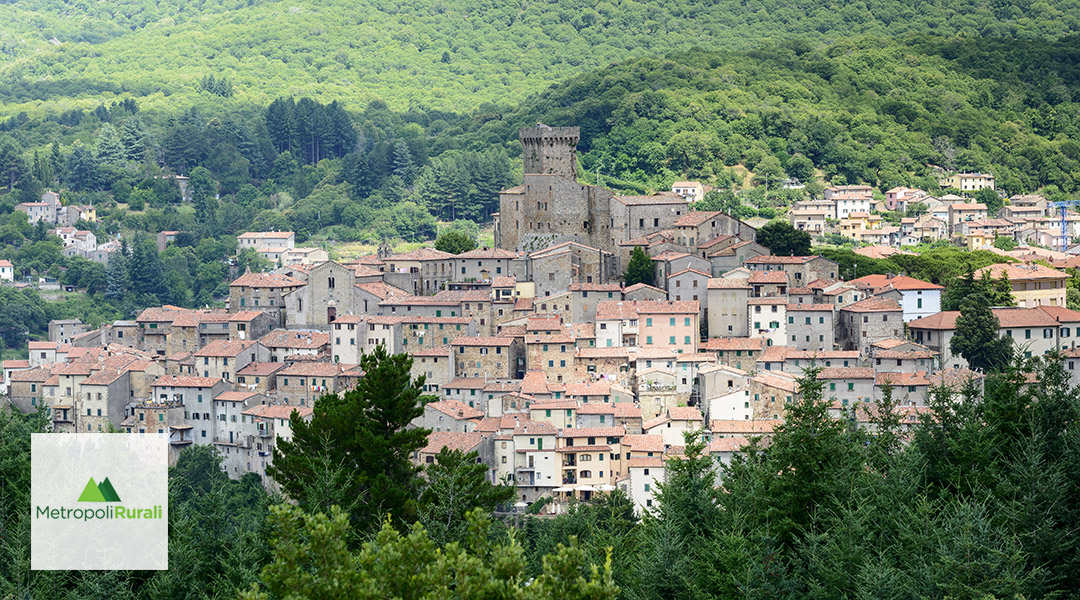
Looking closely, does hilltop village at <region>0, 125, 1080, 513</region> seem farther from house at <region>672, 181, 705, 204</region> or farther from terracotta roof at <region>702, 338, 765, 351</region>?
house at <region>672, 181, 705, 204</region>

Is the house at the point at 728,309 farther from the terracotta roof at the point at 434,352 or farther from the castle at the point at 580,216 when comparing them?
the terracotta roof at the point at 434,352

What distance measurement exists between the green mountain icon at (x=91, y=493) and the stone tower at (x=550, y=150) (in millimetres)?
44737

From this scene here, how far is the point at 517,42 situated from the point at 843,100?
79913mm

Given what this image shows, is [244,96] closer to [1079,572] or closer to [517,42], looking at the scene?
[517,42]

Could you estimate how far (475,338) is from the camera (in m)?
55.5

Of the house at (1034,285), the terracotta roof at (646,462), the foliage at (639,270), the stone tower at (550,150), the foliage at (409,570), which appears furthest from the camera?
the stone tower at (550,150)

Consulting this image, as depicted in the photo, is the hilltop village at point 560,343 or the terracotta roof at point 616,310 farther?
the terracotta roof at point 616,310

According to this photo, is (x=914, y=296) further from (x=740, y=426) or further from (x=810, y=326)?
(x=740, y=426)

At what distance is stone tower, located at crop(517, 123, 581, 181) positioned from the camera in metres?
67.8

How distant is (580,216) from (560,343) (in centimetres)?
1211

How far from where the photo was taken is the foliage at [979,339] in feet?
177

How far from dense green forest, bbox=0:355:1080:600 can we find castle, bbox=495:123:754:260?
2965 cm

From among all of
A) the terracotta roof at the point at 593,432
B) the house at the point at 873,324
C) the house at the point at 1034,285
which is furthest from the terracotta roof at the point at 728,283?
the house at the point at 1034,285

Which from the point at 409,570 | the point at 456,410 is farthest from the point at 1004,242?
the point at 409,570
